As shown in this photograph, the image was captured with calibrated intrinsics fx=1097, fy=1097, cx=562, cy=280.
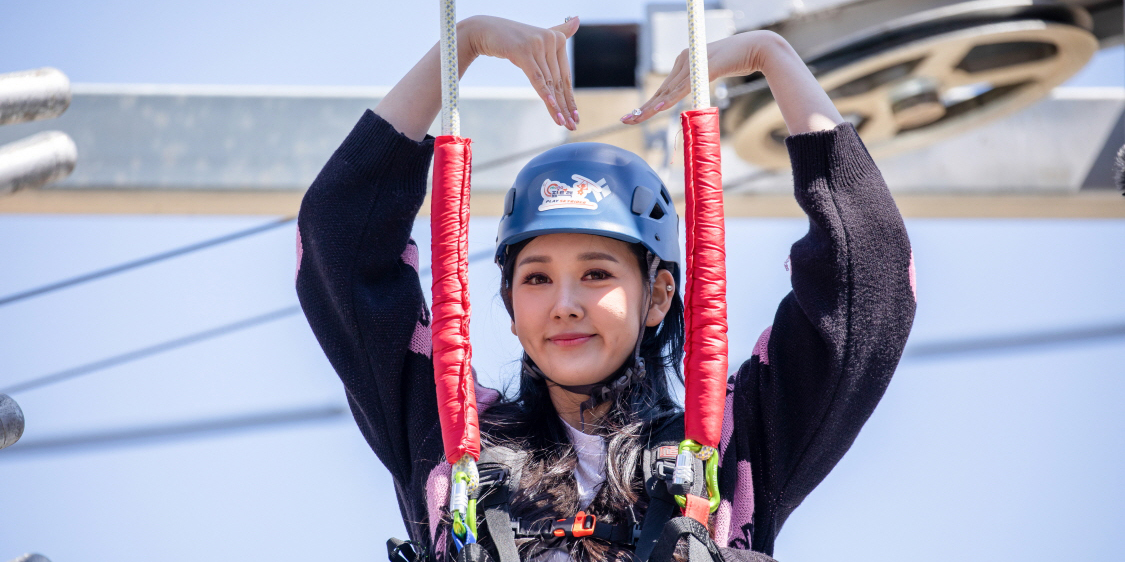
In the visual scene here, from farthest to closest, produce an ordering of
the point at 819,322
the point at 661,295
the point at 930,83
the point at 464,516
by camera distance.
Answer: the point at 930,83 < the point at 661,295 < the point at 819,322 < the point at 464,516

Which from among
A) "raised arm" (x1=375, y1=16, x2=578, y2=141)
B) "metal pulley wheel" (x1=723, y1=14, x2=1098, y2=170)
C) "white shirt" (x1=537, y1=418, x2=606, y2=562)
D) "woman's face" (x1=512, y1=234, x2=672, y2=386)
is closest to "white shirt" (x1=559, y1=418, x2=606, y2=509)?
"white shirt" (x1=537, y1=418, x2=606, y2=562)

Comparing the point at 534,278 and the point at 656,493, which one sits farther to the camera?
the point at 534,278

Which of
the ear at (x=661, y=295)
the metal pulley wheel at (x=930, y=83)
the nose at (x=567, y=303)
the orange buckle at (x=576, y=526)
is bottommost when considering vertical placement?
the orange buckle at (x=576, y=526)

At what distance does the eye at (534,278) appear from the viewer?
208cm

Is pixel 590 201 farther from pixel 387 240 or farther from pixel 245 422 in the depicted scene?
pixel 245 422

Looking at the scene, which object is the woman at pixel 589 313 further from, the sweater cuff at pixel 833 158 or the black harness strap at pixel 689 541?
the black harness strap at pixel 689 541

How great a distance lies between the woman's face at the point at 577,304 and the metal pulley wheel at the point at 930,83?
1.81m

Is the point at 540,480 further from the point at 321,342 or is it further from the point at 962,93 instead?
the point at 962,93

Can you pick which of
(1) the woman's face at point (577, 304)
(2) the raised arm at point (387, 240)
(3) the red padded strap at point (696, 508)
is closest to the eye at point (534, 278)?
(1) the woman's face at point (577, 304)

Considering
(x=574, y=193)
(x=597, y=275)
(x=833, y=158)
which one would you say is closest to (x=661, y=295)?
(x=597, y=275)

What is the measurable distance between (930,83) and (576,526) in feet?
8.39

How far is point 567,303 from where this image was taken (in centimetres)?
198

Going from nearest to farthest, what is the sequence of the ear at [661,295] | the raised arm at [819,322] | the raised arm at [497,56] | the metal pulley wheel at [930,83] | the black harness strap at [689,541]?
1. the black harness strap at [689,541]
2. the raised arm at [819,322]
3. the raised arm at [497,56]
4. the ear at [661,295]
5. the metal pulley wheel at [930,83]

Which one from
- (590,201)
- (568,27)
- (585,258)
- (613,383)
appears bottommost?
(613,383)
